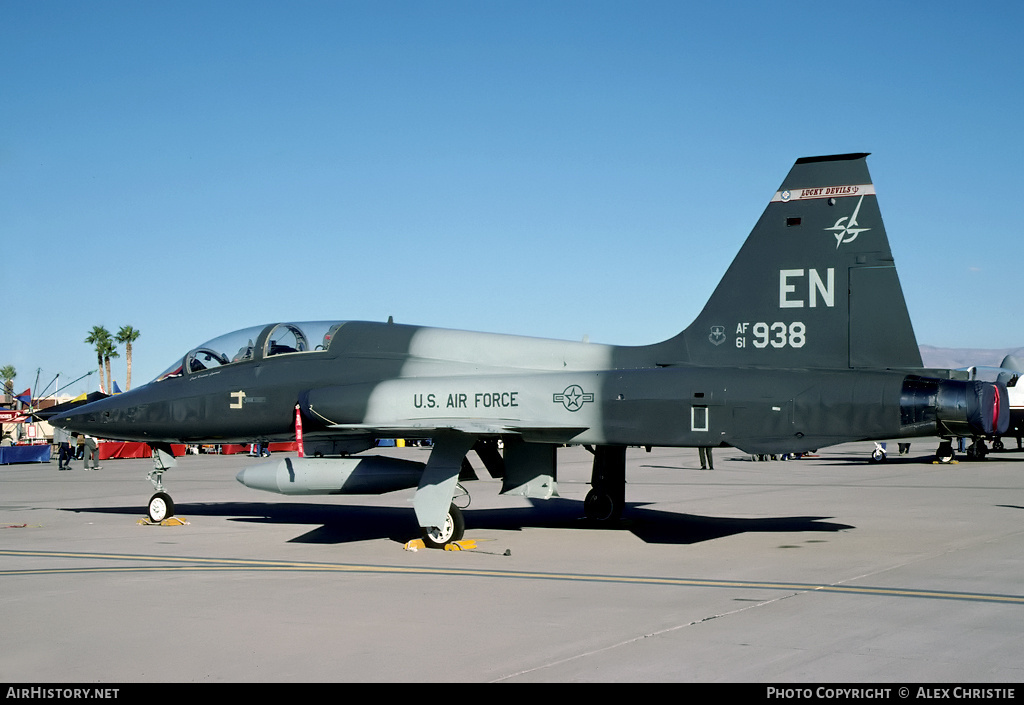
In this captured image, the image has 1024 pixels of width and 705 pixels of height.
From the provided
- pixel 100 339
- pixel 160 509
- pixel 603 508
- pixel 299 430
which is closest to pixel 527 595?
pixel 299 430

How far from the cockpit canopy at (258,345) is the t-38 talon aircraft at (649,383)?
0.04 metres

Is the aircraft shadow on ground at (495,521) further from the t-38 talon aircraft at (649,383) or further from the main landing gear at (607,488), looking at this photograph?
the t-38 talon aircraft at (649,383)

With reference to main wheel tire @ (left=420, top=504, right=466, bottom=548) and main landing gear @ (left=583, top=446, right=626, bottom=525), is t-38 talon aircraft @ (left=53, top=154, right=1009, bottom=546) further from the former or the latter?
main landing gear @ (left=583, top=446, right=626, bottom=525)

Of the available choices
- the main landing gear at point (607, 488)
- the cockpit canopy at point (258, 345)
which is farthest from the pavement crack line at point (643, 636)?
the cockpit canopy at point (258, 345)

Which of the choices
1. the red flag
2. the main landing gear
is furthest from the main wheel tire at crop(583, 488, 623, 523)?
the red flag

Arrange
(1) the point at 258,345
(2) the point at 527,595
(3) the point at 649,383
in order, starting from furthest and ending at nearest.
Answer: (1) the point at 258,345 < (3) the point at 649,383 < (2) the point at 527,595

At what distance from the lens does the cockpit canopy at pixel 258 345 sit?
630 inches

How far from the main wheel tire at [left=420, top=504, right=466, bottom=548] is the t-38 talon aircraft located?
0.09 ft

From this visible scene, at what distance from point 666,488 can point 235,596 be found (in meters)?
17.1

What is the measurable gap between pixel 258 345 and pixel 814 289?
8.95 metres

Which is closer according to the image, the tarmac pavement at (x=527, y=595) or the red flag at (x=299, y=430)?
the tarmac pavement at (x=527, y=595)

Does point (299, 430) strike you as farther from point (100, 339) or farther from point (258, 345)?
point (100, 339)

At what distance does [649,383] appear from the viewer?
13.4 m
